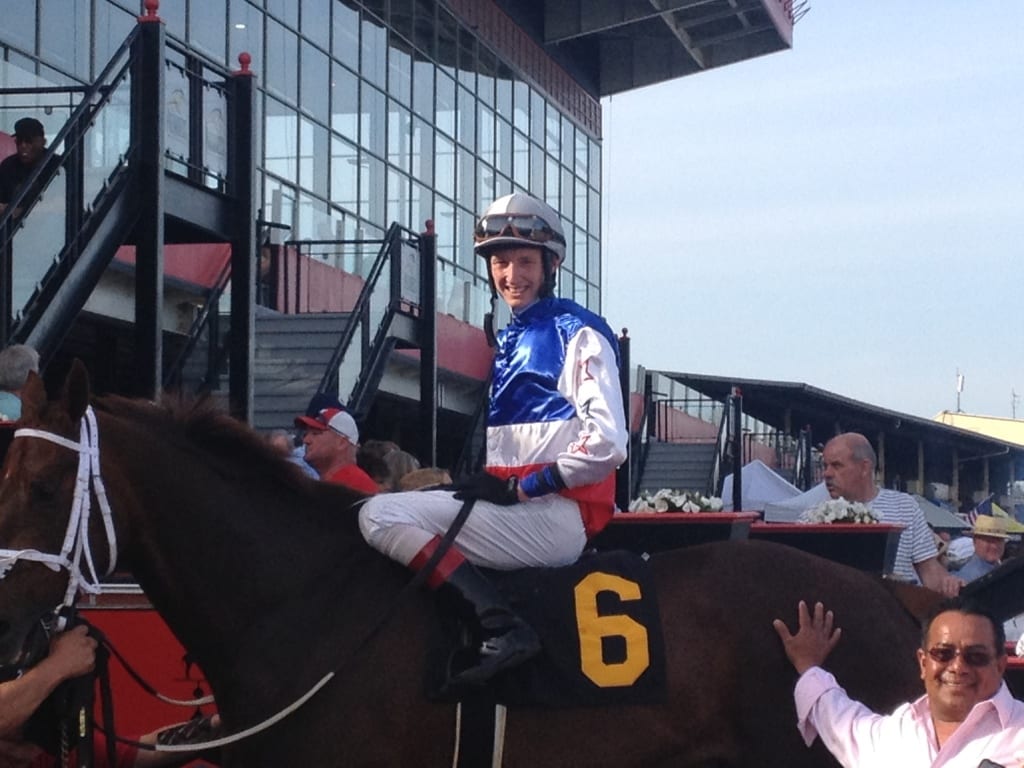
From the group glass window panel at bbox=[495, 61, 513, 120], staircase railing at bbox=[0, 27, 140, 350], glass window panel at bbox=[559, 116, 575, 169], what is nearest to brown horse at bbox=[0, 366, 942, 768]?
staircase railing at bbox=[0, 27, 140, 350]

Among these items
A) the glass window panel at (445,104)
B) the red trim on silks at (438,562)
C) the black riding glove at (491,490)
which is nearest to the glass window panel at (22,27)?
the black riding glove at (491,490)

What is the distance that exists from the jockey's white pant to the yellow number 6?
0.15 meters

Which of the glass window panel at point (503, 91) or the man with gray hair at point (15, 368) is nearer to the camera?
the man with gray hair at point (15, 368)

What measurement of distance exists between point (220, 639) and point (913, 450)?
47.5 meters

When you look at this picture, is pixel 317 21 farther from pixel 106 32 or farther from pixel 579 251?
pixel 579 251

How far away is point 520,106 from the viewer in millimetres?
27672

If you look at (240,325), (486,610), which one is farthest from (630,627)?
(240,325)

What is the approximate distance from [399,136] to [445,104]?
200 cm

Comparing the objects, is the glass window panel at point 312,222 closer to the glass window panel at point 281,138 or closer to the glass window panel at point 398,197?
the glass window panel at point 281,138

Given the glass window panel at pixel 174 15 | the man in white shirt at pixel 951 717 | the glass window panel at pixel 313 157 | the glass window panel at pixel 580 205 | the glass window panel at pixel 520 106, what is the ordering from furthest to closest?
the glass window panel at pixel 580 205 → the glass window panel at pixel 520 106 → the glass window panel at pixel 313 157 → the glass window panel at pixel 174 15 → the man in white shirt at pixel 951 717

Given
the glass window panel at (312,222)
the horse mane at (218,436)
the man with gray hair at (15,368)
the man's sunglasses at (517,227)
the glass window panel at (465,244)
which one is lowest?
the horse mane at (218,436)

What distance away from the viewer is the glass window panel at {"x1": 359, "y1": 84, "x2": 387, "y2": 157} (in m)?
21.5

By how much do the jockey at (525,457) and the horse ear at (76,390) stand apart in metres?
0.81

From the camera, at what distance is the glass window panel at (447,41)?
24.0m
